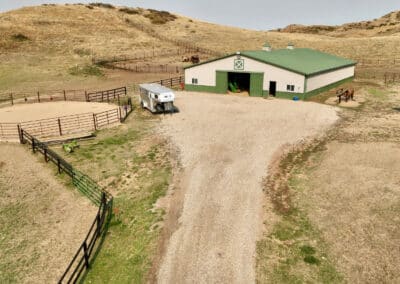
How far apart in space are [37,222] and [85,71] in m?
48.1

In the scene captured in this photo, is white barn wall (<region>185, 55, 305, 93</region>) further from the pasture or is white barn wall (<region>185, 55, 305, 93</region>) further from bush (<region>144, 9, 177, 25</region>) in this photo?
bush (<region>144, 9, 177, 25</region>)

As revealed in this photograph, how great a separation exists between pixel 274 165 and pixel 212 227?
7.84 metres

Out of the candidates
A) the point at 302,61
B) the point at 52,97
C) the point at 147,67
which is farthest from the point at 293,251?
the point at 147,67

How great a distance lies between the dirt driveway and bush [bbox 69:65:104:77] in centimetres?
2677

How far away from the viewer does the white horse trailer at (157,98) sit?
31906 millimetres

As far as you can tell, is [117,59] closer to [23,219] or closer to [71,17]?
[71,17]

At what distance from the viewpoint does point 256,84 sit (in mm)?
39781

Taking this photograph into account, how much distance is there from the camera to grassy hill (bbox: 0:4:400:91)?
58.5 meters

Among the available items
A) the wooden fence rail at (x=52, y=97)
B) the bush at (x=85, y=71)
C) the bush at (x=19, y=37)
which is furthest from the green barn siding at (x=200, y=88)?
Result: the bush at (x=19, y=37)

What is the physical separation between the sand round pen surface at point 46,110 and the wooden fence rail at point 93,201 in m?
6.17

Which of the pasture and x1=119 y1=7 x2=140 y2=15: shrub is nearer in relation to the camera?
the pasture

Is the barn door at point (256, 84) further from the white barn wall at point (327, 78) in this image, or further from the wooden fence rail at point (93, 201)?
the wooden fence rail at point (93, 201)

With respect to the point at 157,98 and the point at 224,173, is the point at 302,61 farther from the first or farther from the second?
the point at 224,173

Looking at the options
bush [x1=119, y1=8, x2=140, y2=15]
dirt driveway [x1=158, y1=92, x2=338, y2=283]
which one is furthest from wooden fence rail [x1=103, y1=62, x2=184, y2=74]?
bush [x1=119, y1=8, x2=140, y2=15]
